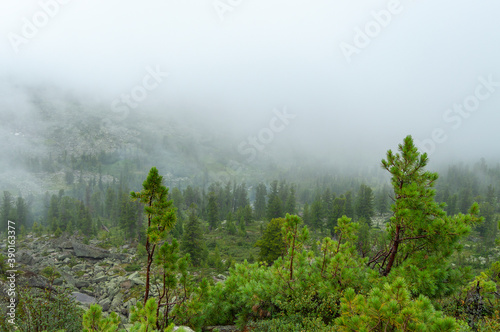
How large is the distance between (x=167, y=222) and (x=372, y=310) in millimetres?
3994

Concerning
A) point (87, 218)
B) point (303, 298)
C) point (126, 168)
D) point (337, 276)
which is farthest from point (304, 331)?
point (126, 168)

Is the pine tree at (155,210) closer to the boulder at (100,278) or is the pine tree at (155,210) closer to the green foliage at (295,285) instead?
the green foliage at (295,285)

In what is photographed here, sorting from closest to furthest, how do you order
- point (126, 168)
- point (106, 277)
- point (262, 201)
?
point (106, 277), point (262, 201), point (126, 168)

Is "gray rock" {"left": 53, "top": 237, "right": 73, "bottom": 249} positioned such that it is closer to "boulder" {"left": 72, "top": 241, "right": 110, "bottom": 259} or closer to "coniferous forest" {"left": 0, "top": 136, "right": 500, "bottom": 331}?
"boulder" {"left": 72, "top": 241, "right": 110, "bottom": 259}


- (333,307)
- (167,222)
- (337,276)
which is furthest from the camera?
(337,276)

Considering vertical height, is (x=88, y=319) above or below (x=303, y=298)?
above

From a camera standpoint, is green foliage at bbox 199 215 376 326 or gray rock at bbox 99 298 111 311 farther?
gray rock at bbox 99 298 111 311

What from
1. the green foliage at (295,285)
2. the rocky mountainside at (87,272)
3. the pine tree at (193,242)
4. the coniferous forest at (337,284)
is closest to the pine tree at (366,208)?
Answer: the pine tree at (193,242)

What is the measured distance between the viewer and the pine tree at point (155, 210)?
4910 mm

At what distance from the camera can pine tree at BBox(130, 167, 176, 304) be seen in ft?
16.1

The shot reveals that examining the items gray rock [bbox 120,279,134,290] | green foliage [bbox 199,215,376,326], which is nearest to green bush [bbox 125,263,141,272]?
gray rock [bbox 120,279,134,290]

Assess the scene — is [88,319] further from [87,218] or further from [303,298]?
[87,218]

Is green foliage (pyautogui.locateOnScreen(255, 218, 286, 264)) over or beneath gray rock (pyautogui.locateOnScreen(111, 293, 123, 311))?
over

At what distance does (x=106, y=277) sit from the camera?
2866 cm
